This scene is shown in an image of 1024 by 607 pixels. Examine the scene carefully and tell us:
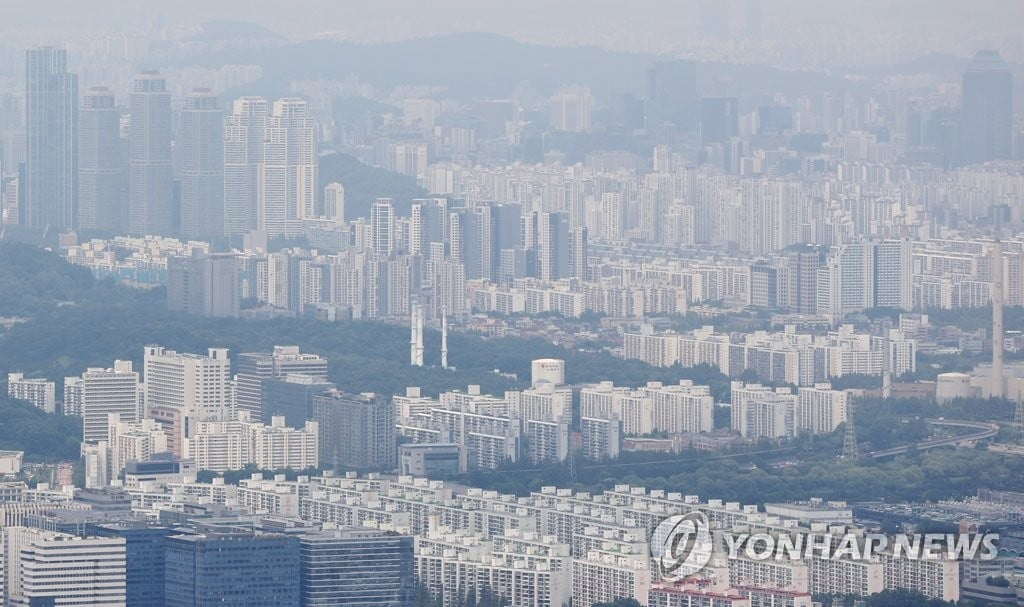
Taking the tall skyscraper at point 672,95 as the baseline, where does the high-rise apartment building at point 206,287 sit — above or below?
below

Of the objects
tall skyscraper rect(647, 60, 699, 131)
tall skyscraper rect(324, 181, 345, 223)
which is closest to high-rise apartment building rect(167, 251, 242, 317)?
tall skyscraper rect(324, 181, 345, 223)

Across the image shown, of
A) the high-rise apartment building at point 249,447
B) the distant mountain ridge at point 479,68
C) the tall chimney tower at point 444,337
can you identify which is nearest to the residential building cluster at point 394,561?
the high-rise apartment building at point 249,447

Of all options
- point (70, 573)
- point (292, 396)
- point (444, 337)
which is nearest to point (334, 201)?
point (444, 337)

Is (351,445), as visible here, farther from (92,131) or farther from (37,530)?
(92,131)

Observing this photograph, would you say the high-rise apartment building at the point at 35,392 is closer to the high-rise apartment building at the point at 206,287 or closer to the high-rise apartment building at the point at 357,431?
the high-rise apartment building at the point at 357,431

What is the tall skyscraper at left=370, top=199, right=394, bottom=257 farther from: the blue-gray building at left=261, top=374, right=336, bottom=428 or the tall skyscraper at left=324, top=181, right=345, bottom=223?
the blue-gray building at left=261, top=374, right=336, bottom=428

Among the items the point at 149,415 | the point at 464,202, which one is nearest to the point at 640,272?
the point at 464,202
